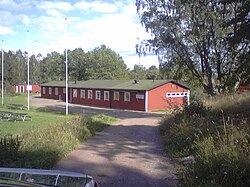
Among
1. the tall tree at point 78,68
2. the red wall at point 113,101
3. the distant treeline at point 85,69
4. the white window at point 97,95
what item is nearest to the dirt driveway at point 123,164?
the red wall at point 113,101

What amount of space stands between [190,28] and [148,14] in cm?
417

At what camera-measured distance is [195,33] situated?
96.2 ft

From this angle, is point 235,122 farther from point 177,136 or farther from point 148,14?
point 148,14

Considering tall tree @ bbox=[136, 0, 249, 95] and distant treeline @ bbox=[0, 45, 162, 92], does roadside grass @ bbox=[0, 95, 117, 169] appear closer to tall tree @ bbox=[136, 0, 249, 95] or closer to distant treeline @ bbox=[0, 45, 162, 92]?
tall tree @ bbox=[136, 0, 249, 95]

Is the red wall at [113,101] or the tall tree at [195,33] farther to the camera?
the red wall at [113,101]

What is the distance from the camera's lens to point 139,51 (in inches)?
1273

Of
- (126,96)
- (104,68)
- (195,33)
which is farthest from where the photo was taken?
(104,68)

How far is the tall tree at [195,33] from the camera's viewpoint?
2889 cm

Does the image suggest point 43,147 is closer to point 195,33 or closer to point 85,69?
point 195,33

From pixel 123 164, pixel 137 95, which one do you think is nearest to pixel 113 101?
pixel 137 95

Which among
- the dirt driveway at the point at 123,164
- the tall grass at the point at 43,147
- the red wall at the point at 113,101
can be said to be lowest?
the dirt driveway at the point at 123,164

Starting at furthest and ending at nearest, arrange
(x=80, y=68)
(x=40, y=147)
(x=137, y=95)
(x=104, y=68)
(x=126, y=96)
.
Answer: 1. (x=80, y=68)
2. (x=104, y=68)
3. (x=126, y=96)
4. (x=137, y=95)
5. (x=40, y=147)

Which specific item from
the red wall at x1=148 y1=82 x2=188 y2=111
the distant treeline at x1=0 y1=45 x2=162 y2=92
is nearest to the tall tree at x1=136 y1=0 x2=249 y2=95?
the red wall at x1=148 y1=82 x2=188 y2=111

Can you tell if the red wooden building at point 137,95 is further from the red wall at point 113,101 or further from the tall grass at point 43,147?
the tall grass at point 43,147
